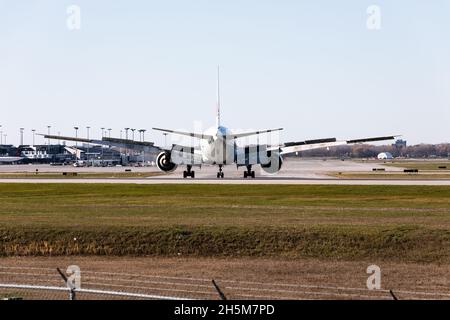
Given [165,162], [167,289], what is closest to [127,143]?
[165,162]

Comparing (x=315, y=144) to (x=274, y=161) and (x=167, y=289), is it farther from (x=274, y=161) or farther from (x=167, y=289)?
(x=167, y=289)

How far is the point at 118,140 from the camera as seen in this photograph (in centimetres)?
8900

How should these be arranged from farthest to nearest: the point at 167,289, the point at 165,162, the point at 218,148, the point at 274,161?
the point at 274,161 < the point at 165,162 < the point at 218,148 < the point at 167,289

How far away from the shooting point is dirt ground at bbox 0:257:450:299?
78.0 ft

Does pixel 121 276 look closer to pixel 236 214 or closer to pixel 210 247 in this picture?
pixel 210 247

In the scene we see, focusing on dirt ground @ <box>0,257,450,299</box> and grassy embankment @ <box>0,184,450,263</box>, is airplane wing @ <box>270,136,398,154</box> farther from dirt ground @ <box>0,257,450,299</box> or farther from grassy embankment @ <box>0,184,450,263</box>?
dirt ground @ <box>0,257,450,299</box>

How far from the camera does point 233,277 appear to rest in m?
28.2

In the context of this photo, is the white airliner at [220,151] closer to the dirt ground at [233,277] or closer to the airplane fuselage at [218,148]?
the airplane fuselage at [218,148]

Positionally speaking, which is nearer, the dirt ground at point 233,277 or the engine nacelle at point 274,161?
the dirt ground at point 233,277

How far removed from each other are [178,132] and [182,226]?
44432mm

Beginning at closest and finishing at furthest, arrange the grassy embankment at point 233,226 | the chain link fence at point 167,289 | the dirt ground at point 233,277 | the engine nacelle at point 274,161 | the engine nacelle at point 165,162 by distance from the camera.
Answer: the chain link fence at point 167,289 → the dirt ground at point 233,277 → the grassy embankment at point 233,226 → the engine nacelle at point 165,162 → the engine nacelle at point 274,161

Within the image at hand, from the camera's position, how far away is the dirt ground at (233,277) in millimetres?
23759

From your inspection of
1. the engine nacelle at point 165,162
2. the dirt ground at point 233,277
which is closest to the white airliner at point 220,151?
the engine nacelle at point 165,162
